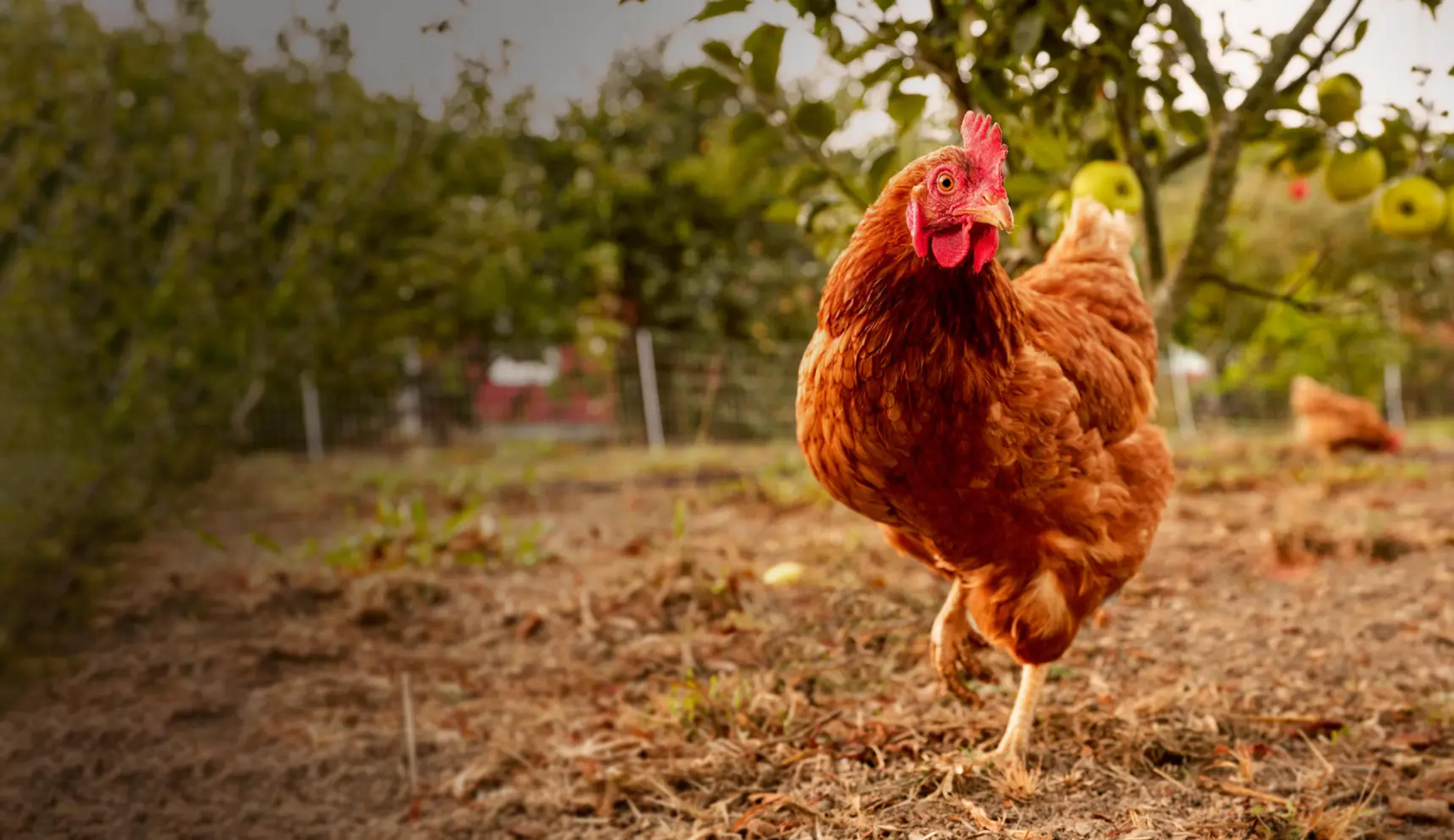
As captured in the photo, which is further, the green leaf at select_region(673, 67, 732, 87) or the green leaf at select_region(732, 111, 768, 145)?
the green leaf at select_region(732, 111, 768, 145)

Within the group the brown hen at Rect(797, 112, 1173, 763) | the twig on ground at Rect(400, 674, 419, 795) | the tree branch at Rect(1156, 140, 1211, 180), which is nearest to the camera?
the brown hen at Rect(797, 112, 1173, 763)

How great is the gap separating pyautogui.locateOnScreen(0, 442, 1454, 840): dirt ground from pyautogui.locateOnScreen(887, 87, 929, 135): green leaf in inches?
52.8

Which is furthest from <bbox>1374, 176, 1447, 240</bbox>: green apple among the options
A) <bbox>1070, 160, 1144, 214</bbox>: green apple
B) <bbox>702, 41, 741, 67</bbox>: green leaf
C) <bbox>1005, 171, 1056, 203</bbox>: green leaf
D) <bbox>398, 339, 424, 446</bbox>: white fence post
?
<bbox>398, 339, 424, 446</bbox>: white fence post

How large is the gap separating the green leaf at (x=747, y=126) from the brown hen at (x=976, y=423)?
0.73 m

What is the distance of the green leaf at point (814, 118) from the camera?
7.20 feet

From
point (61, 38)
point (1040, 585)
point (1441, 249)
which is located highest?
point (61, 38)

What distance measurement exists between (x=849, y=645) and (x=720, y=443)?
7.75m

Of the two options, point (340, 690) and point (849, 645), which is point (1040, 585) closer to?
point (849, 645)

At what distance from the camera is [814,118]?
86.7 inches

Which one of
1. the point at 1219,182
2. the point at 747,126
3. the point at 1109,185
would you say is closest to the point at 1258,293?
the point at 1219,182

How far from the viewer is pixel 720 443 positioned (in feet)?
34.3

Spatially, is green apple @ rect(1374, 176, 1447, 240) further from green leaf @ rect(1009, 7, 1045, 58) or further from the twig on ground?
the twig on ground

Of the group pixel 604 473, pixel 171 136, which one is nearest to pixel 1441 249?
pixel 171 136

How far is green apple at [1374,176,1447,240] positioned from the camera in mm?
2291
